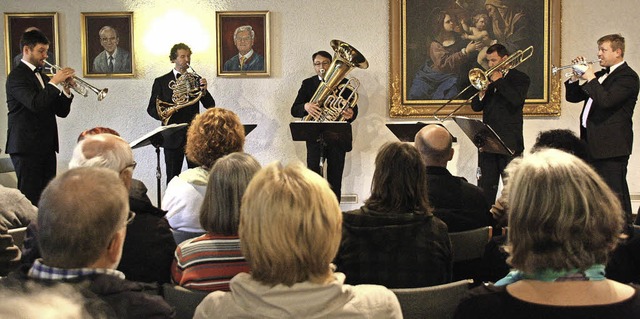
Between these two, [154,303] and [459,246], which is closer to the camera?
[154,303]

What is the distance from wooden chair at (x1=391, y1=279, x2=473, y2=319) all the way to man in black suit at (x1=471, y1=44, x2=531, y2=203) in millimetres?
4479

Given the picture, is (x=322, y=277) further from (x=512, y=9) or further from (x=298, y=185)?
(x=512, y=9)

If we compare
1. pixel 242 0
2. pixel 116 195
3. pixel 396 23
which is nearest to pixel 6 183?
pixel 242 0

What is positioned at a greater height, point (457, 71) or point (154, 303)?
point (457, 71)

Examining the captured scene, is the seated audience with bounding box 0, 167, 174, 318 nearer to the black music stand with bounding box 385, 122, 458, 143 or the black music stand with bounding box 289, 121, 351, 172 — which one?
the black music stand with bounding box 289, 121, 351, 172

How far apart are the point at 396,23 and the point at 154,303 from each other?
6.18 m

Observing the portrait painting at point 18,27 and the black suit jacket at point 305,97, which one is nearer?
the black suit jacket at point 305,97

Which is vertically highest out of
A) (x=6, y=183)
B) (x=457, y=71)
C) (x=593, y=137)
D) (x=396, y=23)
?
(x=396, y=23)

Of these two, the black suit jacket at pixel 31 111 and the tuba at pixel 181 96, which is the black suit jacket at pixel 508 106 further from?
the black suit jacket at pixel 31 111

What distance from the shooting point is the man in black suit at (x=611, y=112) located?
5.97 m

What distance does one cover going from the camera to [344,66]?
6492 millimetres

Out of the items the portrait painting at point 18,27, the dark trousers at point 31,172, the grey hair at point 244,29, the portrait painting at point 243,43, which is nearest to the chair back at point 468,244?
the dark trousers at point 31,172

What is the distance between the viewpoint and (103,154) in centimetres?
276

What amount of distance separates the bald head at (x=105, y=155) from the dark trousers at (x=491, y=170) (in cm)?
445
